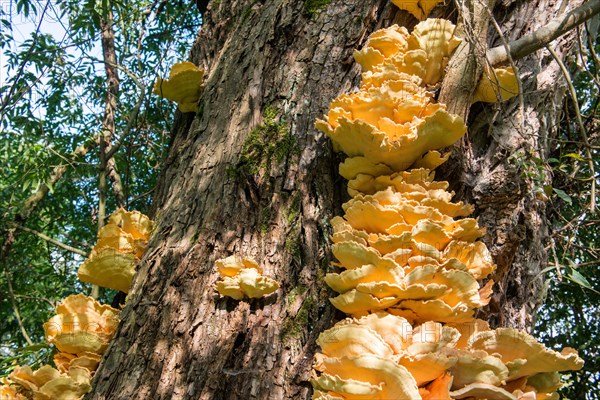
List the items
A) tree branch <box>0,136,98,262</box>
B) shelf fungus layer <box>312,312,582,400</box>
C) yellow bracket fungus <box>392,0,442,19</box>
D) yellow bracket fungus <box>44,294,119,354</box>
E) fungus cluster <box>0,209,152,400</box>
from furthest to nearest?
tree branch <box>0,136,98,262</box>
yellow bracket fungus <box>392,0,442,19</box>
yellow bracket fungus <box>44,294,119,354</box>
fungus cluster <box>0,209,152,400</box>
shelf fungus layer <box>312,312,582,400</box>

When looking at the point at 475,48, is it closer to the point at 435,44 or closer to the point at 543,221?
the point at 435,44

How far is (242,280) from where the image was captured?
6.75 ft

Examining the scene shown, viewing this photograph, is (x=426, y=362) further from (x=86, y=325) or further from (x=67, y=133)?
(x=67, y=133)

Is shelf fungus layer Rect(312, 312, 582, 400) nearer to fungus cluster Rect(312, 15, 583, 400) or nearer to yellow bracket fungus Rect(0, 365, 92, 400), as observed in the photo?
fungus cluster Rect(312, 15, 583, 400)

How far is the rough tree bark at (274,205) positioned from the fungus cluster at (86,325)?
4.1 inches

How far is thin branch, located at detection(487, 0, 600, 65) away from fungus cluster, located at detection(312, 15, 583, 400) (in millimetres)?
99

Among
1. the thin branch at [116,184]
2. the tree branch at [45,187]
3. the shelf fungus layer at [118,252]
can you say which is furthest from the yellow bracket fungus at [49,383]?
the tree branch at [45,187]

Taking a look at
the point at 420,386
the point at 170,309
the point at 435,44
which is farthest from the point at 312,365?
the point at 435,44

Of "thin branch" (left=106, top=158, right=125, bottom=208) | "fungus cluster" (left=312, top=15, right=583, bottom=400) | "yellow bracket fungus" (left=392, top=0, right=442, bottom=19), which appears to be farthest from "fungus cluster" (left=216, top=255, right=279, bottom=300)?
"thin branch" (left=106, top=158, right=125, bottom=208)

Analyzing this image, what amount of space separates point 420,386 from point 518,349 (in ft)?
1.16

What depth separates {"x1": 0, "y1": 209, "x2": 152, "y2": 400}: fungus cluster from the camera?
2168 mm

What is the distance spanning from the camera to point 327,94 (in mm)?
2568

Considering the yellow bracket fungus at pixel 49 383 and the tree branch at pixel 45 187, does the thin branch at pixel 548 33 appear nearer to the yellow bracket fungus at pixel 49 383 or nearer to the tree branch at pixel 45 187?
the yellow bracket fungus at pixel 49 383

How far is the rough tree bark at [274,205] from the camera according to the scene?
204 cm
